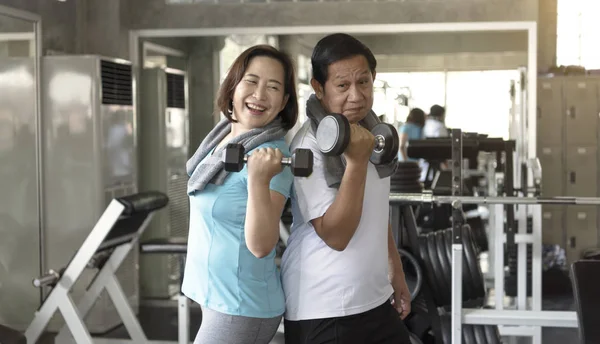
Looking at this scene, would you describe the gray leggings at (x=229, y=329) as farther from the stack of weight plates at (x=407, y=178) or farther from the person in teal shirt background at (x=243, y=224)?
the stack of weight plates at (x=407, y=178)

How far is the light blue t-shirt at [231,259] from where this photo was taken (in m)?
1.74

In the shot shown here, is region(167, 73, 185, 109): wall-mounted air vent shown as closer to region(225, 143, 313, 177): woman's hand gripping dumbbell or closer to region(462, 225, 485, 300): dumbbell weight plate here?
region(462, 225, 485, 300): dumbbell weight plate

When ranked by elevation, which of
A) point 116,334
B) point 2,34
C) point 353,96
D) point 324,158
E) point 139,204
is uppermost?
point 2,34

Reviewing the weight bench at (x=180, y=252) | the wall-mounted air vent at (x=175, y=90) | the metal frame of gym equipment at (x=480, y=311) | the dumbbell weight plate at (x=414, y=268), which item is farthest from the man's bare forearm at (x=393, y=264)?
the wall-mounted air vent at (x=175, y=90)

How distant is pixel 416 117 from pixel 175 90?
1.87 meters

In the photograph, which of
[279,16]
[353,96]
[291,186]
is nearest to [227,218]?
[291,186]

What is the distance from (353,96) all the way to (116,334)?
395 centimetres

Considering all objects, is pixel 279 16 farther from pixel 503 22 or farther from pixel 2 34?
pixel 2 34

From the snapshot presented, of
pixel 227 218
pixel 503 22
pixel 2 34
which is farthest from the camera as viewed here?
pixel 503 22

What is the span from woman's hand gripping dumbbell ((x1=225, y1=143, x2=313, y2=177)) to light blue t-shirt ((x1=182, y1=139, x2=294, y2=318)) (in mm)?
112

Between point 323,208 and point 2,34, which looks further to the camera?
point 2,34

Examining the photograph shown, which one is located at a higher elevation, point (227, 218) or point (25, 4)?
point (25, 4)

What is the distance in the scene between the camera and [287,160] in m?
1.61

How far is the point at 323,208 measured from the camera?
177cm
